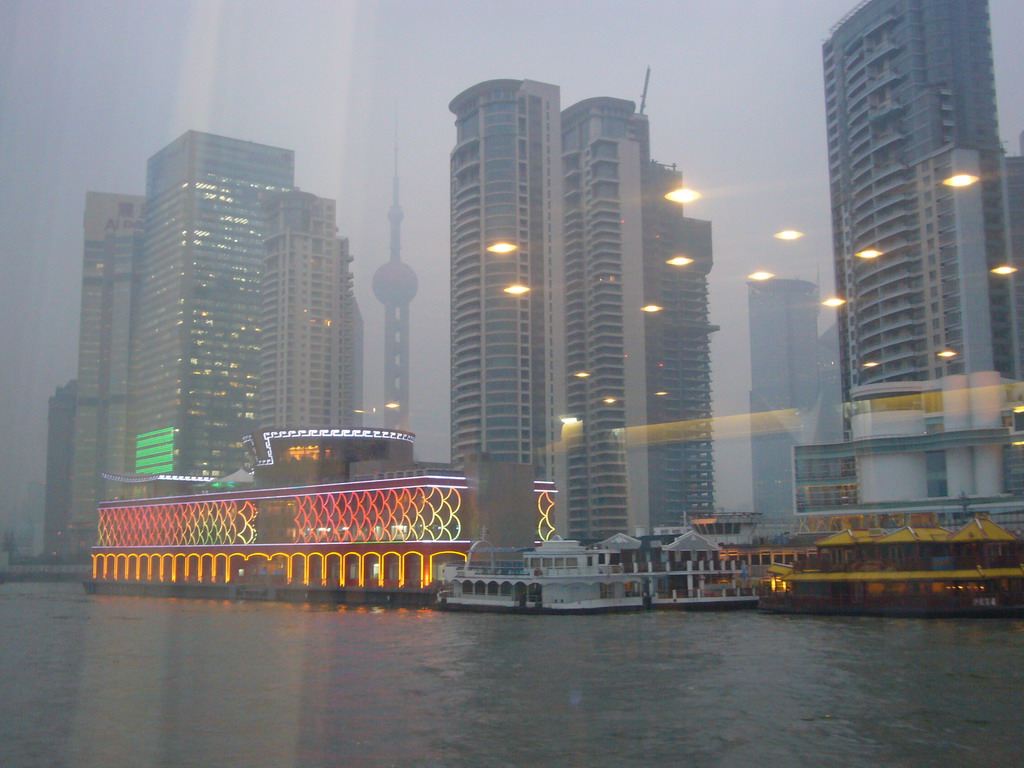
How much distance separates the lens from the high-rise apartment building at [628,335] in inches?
2148

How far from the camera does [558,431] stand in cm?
7769

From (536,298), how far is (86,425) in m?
76.6

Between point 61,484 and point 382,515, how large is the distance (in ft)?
291

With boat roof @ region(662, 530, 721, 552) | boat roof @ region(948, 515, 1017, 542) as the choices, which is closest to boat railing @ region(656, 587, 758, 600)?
boat roof @ region(662, 530, 721, 552)

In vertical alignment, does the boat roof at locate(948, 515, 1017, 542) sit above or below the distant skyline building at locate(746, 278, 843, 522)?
below

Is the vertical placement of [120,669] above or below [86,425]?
below

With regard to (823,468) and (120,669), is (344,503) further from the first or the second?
(120,669)

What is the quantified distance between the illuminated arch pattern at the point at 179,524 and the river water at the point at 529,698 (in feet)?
124

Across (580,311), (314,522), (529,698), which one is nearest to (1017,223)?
(529,698)

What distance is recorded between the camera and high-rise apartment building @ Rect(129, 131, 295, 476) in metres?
116

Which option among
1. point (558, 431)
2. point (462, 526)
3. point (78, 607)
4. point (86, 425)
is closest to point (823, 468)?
point (462, 526)

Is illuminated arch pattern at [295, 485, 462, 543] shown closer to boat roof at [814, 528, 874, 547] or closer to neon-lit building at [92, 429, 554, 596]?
neon-lit building at [92, 429, 554, 596]

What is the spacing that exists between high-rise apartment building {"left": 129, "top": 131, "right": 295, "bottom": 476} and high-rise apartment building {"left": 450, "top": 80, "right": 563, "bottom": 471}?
38.9 m

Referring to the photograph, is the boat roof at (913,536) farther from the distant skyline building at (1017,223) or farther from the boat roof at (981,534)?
the distant skyline building at (1017,223)
